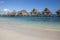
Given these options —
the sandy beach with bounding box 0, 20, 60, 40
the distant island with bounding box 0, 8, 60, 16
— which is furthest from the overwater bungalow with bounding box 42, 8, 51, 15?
the sandy beach with bounding box 0, 20, 60, 40

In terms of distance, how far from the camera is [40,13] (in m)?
1.68

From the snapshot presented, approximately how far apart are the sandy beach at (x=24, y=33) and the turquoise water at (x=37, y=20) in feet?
0.21

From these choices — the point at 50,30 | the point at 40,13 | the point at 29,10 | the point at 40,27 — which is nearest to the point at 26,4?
the point at 29,10

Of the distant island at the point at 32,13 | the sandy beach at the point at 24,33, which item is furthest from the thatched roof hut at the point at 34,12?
the sandy beach at the point at 24,33

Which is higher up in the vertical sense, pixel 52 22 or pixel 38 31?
pixel 52 22

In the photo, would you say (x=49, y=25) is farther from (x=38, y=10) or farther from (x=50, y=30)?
(x=38, y=10)

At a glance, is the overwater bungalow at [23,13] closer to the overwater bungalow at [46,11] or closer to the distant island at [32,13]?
the distant island at [32,13]

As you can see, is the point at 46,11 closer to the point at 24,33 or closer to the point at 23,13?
the point at 23,13

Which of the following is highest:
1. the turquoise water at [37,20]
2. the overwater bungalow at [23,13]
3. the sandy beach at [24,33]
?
the overwater bungalow at [23,13]

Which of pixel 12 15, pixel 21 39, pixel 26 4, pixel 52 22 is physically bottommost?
pixel 21 39

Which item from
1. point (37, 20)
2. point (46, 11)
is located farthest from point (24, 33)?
point (46, 11)

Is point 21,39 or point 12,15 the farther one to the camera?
point 12,15

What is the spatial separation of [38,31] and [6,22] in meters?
0.52

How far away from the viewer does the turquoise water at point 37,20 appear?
1.65 metres
